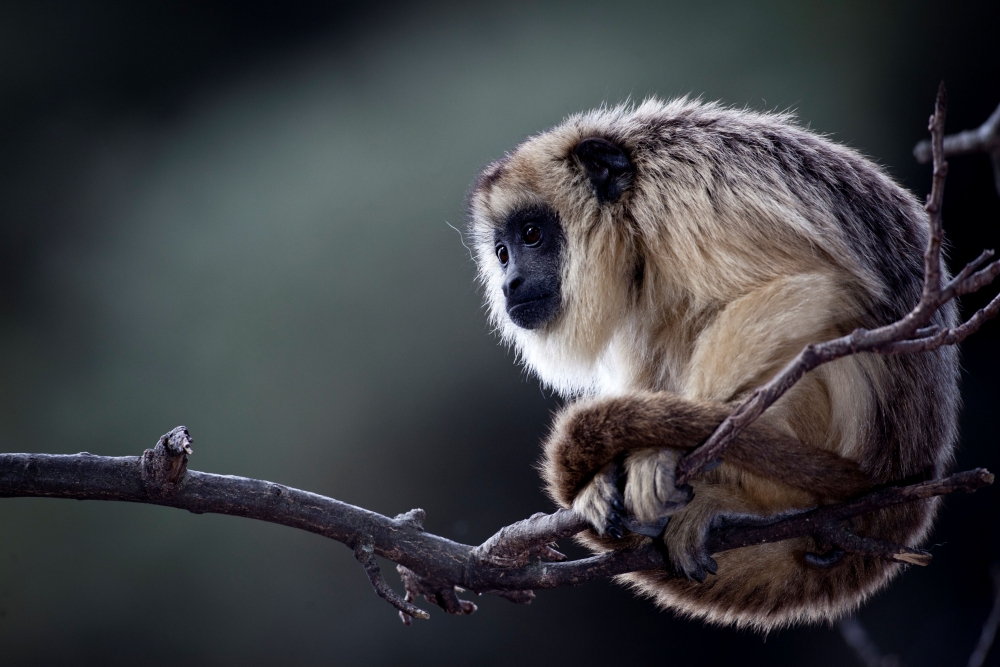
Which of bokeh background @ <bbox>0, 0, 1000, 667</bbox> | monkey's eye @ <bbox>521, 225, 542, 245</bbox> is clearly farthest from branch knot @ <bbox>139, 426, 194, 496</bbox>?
bokeh background @ <bbox>0, 0, 1000, 667</bbox>

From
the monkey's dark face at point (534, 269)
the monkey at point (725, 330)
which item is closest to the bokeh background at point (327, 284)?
the monkey's dark face at point (534, 269)

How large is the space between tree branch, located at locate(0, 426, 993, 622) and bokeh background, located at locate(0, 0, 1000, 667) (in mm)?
2575

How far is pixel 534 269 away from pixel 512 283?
87 mm

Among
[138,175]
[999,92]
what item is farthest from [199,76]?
[999,92]

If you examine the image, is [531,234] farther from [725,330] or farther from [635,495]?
[635,495]

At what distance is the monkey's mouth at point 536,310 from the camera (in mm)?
2586

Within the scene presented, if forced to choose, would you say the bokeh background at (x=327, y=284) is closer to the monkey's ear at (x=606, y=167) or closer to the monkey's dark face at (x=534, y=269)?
the monkey's dark face at (x=534, y=269)

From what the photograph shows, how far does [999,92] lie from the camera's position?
418cm

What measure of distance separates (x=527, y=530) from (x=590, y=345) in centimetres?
75

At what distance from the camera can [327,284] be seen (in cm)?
478

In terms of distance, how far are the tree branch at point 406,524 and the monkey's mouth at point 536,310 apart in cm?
79

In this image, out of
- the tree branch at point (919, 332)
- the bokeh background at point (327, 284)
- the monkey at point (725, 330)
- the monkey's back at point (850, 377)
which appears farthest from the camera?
the bokeh background at point (327, 284)

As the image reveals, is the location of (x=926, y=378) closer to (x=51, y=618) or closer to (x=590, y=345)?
(x=590, y=345)

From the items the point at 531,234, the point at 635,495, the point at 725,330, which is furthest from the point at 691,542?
the point at 531,234
